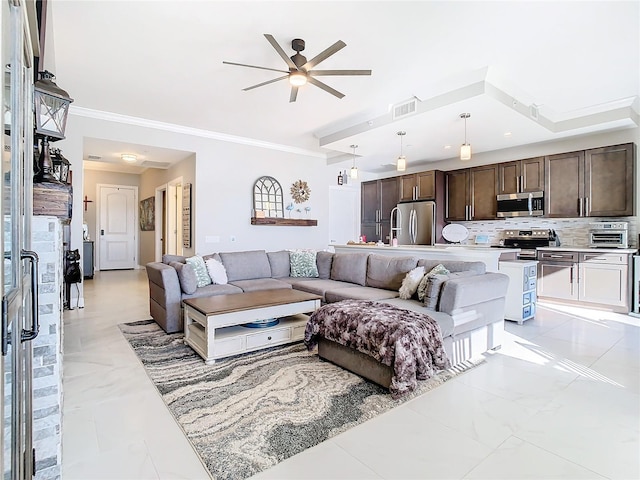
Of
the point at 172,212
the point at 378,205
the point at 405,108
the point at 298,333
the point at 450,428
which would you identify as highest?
the point at 405,108

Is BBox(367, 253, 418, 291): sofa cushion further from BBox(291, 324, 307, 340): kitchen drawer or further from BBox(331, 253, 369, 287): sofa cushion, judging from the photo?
BBox(291, 324, 307, 340): kitchen drawer

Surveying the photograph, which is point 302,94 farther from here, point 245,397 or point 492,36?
point 245,397

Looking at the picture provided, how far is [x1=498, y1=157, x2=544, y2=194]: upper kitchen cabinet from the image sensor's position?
585cm

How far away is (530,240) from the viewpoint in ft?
19.6

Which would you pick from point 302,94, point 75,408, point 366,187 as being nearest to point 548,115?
point 302,94

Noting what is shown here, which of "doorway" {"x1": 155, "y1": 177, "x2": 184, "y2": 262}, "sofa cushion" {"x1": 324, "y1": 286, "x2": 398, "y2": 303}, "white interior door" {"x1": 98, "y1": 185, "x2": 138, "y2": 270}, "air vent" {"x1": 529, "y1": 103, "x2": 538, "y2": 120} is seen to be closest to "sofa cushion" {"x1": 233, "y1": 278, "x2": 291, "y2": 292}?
"sofa cushion" {"x1": 324, "y1": 286, "x2": 398, "y2": 303}

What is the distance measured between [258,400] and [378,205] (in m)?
6.44

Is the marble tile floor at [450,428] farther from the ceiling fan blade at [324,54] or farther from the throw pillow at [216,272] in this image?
the ceiling fan blade at [324,54]

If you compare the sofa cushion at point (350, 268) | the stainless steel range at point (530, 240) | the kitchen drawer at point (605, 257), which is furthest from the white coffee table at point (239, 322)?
the kitchen drawer at point (605, 257)

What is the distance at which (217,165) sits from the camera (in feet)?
19.5

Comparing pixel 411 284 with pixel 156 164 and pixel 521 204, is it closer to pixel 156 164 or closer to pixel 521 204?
pixel 521 204

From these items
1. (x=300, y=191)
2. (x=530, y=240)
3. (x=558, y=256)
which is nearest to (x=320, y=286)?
(x=300, y=191)

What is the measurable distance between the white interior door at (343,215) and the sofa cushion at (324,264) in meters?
2.63

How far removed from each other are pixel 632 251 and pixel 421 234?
3268 mm
